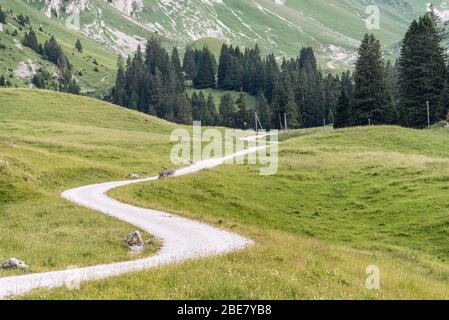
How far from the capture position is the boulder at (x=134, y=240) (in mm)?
23859

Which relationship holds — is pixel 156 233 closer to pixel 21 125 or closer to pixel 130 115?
pixel 21 125

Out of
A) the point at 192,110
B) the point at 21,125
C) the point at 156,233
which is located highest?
the point at 192,110

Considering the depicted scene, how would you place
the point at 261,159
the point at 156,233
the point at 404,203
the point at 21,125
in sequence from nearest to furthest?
the point at 156,233 → the point at 404,203 → the point at 261,159 → the point at 21,125

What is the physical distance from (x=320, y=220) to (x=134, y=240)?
1923cm

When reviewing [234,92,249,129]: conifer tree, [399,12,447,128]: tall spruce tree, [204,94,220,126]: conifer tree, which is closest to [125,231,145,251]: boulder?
[399,12,447,128]: tall spruce tree

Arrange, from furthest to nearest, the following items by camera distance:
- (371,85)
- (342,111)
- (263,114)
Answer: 1. (263,114)
2. (342,111)
3. (371,85)

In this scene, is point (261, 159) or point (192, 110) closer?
point (261, 159)

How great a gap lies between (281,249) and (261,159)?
46.6 metres

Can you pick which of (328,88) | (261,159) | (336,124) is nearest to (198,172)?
A: (261,159)

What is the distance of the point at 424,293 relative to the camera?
1395 cm

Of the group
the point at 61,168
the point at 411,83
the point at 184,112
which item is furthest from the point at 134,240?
the point at 184,112

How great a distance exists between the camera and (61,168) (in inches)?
1965

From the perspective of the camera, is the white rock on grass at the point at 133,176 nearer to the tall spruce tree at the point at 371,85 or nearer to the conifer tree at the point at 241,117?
the tall spruce tree at the point at 371,85

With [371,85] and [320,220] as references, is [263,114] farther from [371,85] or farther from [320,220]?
[320,220]
